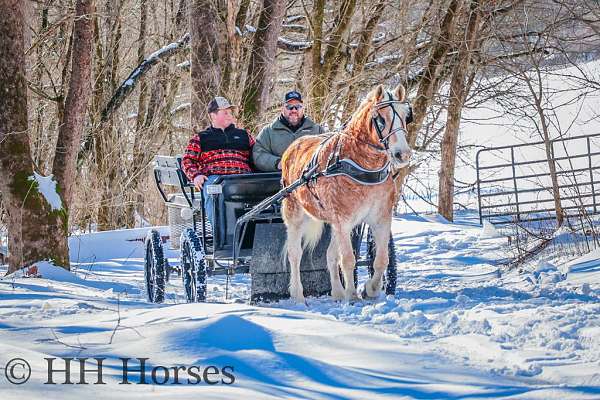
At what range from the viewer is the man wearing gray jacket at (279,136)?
8.27 meters

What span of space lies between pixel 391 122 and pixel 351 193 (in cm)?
67

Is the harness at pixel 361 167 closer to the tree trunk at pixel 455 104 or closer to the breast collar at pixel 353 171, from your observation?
the breast collar at pixel 353 171

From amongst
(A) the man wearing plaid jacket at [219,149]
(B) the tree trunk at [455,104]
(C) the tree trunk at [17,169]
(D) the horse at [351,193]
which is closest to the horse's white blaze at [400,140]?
(D) the horse at [351,193]

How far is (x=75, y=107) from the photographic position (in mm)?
11281

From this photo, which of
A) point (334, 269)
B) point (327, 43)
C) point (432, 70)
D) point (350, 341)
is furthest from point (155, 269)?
point (432, 70)

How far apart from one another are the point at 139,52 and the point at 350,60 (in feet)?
21.6

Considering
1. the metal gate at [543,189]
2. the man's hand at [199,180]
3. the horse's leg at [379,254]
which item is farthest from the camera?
the metal gate at [543,189]

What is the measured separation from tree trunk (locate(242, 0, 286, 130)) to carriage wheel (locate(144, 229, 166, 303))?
5796 mm

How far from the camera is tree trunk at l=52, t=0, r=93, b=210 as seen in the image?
11.3m

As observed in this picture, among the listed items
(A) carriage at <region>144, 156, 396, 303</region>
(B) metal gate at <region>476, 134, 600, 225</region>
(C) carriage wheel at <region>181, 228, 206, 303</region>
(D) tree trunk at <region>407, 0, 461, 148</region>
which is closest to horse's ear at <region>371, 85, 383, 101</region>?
(A) carriage at <region>144, 156, 396, 303</region>

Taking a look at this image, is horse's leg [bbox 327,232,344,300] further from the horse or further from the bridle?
the bridle

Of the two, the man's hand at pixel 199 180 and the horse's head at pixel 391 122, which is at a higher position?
the horse's head at pixel 391 122

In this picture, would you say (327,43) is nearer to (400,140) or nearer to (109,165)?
(109,165)

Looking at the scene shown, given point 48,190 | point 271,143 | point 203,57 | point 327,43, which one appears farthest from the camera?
point 327,43
